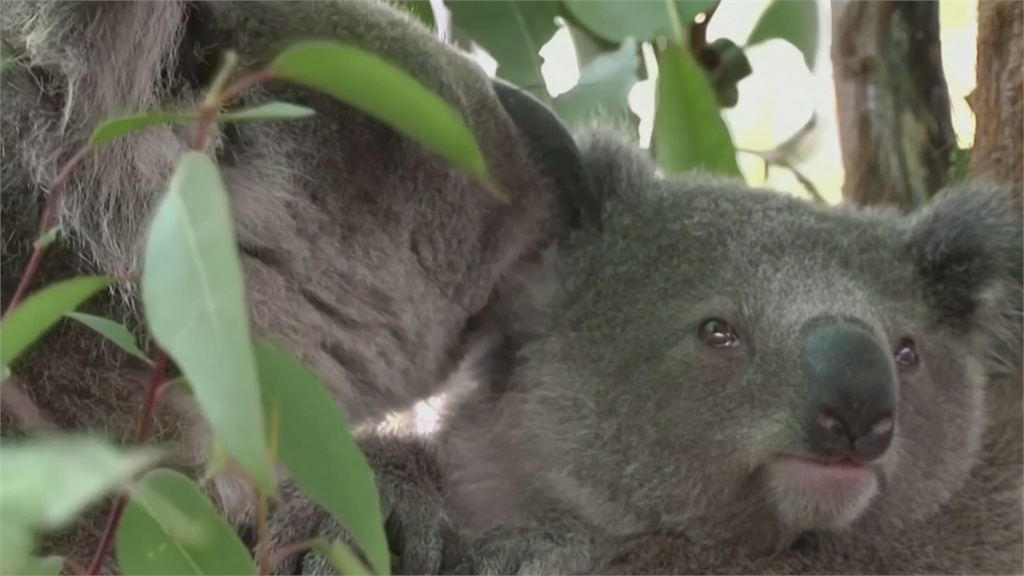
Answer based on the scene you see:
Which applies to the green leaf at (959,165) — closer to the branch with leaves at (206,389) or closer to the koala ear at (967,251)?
the koala ear at (967,251)

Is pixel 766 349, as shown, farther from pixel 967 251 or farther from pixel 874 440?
pixel 967 251

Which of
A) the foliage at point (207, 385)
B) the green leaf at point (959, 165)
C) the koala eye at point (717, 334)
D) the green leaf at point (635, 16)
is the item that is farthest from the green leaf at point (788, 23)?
the foliage at point (207, 385)

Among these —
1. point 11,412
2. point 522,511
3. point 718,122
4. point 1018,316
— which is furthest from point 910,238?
point 11,412

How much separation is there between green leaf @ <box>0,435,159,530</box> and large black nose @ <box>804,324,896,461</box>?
0.85 meters

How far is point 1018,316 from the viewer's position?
1.66 m

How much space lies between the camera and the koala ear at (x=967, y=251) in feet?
5.14

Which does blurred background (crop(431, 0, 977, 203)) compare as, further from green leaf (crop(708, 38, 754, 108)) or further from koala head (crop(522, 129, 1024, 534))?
koala head (crop(522, 129, 1024, 534))

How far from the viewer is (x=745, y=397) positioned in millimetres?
1370

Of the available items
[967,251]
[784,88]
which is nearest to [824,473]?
[967,251]

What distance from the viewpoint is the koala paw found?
4.42ft

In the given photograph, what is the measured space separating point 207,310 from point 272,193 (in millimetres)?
779

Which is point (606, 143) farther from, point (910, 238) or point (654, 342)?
point (910, 238)

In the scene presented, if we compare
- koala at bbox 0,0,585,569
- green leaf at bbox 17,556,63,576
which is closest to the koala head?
koala at bbox 0,0,585,569

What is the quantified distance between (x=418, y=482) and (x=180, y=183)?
2.76ft
